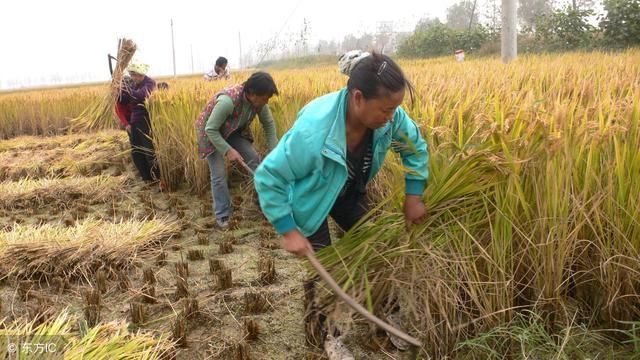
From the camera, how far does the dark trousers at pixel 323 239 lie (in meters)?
2.11

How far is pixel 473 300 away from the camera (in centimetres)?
190

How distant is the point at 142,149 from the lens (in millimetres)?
5469

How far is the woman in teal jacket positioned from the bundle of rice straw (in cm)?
449

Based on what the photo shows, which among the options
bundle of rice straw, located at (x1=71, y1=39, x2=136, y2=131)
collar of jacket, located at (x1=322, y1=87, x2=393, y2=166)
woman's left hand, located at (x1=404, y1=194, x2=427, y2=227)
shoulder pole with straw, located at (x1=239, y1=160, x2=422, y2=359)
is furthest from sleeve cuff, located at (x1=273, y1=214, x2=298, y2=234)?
bundle of rice straw, located at (x1=71, y1=39, x2=136, y2=131)

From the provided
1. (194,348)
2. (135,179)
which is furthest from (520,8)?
(194,348)

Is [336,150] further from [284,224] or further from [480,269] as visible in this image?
[480,269]

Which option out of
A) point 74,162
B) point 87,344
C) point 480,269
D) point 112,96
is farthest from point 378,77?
point 74,162

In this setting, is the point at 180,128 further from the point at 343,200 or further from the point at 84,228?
the point at 343,200

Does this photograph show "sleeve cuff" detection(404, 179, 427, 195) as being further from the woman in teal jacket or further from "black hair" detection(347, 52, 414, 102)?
"black hair" detection(347, 52, 414, 102)

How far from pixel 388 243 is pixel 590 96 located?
5.22 feet

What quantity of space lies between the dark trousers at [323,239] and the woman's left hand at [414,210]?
11.8 inches

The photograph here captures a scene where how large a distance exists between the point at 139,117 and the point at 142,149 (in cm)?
36

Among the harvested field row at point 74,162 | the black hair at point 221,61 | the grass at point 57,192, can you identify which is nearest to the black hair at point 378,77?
the grass at point 57,192

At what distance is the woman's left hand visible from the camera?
1.88 metres
